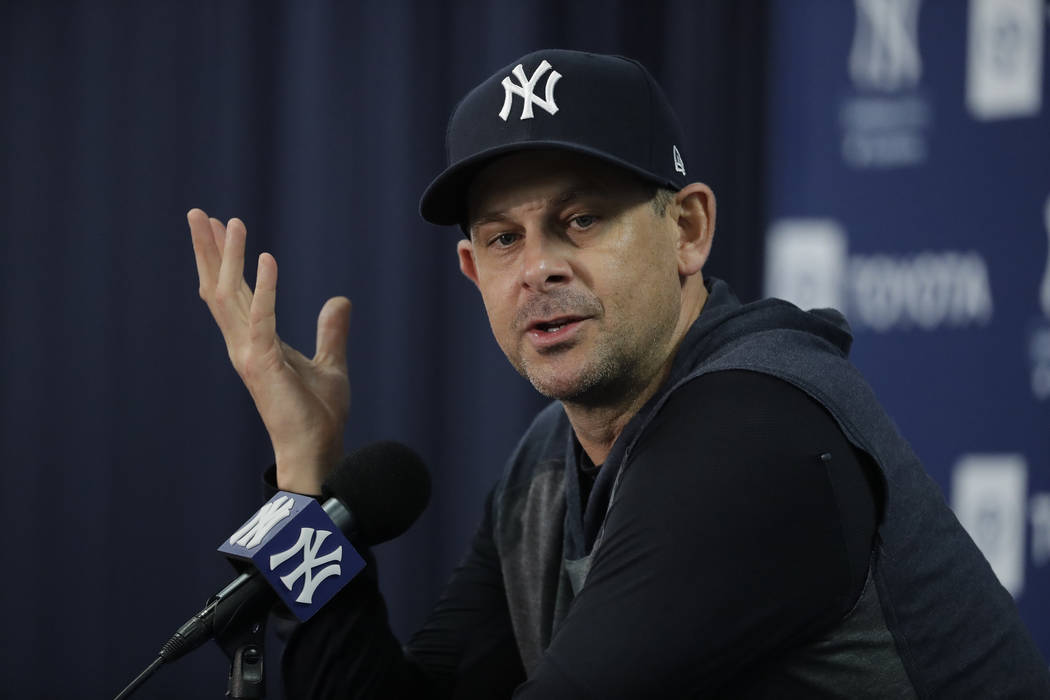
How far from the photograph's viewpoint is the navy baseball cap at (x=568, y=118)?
3.11 feet

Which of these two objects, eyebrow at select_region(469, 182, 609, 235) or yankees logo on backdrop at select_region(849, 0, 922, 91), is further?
yankees logo on backdrop at select_region(849, 0, 922, 91)

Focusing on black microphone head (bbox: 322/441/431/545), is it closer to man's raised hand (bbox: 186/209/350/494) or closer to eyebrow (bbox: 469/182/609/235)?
man's raised hand (bbox: 186/209/350/494)

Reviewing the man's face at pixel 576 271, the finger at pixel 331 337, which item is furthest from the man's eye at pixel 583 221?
the finger at pixel 331 337

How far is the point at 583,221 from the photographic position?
100 centimetres

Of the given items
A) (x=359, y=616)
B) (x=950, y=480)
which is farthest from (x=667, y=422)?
(x=950, y=480)

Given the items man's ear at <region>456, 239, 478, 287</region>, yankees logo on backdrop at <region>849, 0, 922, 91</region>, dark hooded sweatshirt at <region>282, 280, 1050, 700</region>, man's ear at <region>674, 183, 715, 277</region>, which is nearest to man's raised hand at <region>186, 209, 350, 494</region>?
man's ear at <region>456, 239, 478, 287</region>

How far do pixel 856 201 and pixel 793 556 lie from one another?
4.45 feet

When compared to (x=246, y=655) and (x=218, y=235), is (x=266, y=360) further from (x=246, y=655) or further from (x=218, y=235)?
(x=246, y=655)

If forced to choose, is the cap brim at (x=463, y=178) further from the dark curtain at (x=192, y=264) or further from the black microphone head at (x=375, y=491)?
the dark curtain at (x=192, y=264)

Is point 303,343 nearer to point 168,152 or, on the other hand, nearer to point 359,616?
point 168,152

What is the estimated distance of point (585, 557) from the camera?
1060mm

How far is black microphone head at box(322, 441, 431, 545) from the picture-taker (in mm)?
1016

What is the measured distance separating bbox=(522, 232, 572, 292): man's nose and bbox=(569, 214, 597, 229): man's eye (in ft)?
0.07

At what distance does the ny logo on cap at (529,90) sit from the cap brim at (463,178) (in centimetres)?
4
